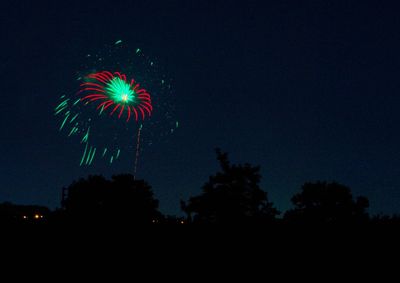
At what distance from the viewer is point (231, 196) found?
71.0 ft

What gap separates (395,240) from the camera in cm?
855

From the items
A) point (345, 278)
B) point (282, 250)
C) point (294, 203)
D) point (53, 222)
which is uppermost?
point (294, 203)

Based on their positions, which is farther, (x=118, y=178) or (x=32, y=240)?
(x=118, y=178)

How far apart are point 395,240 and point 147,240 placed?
189 inches

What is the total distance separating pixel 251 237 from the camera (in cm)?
859

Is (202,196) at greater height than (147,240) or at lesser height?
greater

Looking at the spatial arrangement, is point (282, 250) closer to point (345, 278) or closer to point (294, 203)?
point (345, 278)

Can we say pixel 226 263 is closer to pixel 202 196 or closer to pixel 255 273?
pixel 255 273

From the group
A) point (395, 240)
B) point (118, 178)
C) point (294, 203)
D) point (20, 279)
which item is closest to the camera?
point (20, 279)

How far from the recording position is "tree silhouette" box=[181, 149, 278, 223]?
2123 cm

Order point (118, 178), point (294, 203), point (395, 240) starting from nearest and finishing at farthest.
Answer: point (395, 240) < point (294, 203) < point (118, 178)

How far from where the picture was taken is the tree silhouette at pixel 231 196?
21234 millimetres

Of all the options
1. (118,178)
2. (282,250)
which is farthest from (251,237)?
(118,178)

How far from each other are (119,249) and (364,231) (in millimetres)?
4806
